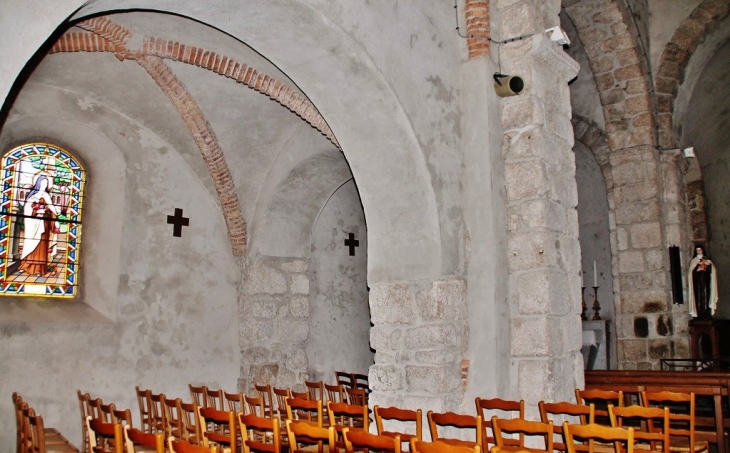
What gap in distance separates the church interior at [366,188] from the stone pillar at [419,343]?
0.02 meters

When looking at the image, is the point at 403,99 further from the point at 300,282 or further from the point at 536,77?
the point at 300,282

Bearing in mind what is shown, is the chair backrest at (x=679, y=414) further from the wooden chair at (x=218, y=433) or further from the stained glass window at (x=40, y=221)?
the stained glass window at (x=40, y=221)

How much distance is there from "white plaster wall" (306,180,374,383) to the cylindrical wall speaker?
4.24 metres

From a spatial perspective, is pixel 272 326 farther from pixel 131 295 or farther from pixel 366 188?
pixel 366 188

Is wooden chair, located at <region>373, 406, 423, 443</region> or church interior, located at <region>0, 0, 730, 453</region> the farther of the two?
church interior, located at <region>0, 0, 730, 453</region>

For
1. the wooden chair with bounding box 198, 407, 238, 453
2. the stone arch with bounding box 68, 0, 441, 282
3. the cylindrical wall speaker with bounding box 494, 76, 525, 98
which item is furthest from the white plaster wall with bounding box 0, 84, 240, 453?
the cylindrical wall speaker with bounding box 494, 76, 525, 98

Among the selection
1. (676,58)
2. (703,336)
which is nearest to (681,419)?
(703,336)

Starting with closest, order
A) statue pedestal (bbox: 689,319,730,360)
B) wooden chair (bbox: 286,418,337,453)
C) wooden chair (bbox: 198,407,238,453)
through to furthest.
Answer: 1. wooden chair (bbox: 286,418,337,453)
2. wooden chair (bbox: 198,407,238,453)
3. statue pedestal (bbox: 689,319,730,360)

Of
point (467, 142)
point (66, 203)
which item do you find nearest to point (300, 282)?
point (66, 203)

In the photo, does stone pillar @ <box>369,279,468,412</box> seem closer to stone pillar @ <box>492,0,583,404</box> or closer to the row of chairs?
stone pillar @ <box>492,0,583,404</box>

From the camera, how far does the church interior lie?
522cm

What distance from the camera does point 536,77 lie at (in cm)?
577

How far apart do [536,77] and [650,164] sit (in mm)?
4396

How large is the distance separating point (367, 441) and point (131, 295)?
5.10m
